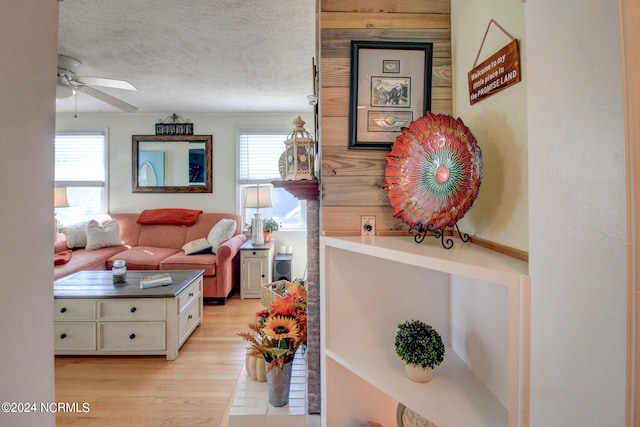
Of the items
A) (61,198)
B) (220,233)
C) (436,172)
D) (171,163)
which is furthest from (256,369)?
(61,198)

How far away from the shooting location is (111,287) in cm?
252

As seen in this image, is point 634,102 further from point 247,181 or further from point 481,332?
point 247,181

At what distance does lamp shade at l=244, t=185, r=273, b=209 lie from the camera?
4.10 metres

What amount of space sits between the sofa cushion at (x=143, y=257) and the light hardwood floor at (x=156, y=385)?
48.9 inches

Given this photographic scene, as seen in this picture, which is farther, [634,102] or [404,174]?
[404,174]

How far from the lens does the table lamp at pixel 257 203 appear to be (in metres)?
3.98

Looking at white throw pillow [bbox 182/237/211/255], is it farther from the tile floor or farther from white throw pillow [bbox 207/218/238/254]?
the tile floor

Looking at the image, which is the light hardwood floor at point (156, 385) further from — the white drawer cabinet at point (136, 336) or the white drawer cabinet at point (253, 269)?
the white drawer cabinet at point (253, 269)

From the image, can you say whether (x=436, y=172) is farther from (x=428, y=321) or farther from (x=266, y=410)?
(x=266, y=410)

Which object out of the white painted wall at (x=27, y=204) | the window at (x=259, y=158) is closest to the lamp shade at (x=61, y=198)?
the window at (x=259, y=158)

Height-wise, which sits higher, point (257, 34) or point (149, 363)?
point (257, 34)

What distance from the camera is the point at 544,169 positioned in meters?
0.53

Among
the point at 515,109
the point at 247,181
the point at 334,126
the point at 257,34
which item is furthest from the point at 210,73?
the point at 515,109

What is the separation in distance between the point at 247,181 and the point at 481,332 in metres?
4.06
